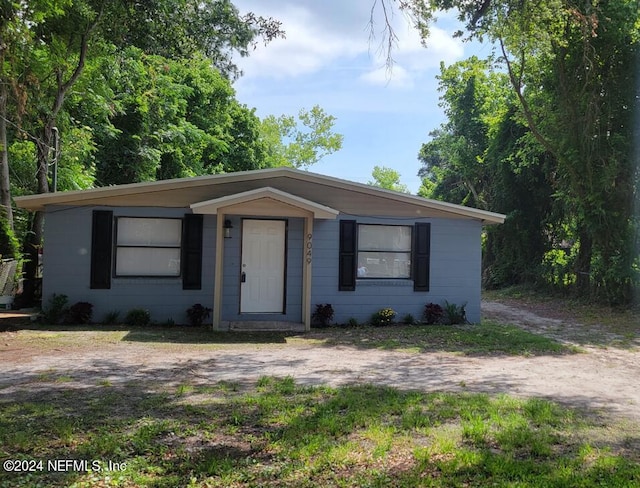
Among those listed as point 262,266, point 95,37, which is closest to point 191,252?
point 262,266

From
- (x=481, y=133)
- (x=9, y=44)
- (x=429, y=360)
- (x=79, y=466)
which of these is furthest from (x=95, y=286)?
(x=481, y=133)

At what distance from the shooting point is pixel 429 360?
23.0 ft

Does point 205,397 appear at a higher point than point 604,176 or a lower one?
lower

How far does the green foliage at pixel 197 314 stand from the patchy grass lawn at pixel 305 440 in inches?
181

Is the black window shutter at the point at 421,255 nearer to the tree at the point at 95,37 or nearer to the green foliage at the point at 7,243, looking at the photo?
the tree at the point at 95,37

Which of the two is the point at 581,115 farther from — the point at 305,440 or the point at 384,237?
the point at 305,440

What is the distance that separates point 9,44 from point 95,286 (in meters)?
4.62

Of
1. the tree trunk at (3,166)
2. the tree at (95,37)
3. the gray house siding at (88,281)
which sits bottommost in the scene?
the gray house siding at (88,281)

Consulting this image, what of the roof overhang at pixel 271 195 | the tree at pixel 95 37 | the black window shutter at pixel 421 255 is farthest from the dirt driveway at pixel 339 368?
the tree at pixel 95 37

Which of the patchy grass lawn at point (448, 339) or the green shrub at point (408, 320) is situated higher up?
the green shrub at point (408, 320)

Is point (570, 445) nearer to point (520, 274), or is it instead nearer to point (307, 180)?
point (307, 180)

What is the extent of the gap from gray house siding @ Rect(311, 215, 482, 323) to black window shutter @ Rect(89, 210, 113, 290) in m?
3.84

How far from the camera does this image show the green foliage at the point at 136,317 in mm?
9414

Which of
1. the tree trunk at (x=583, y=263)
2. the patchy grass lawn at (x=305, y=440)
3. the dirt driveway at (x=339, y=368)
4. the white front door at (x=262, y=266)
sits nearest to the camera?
the patchy grass lawn at (x=305, y=440)
